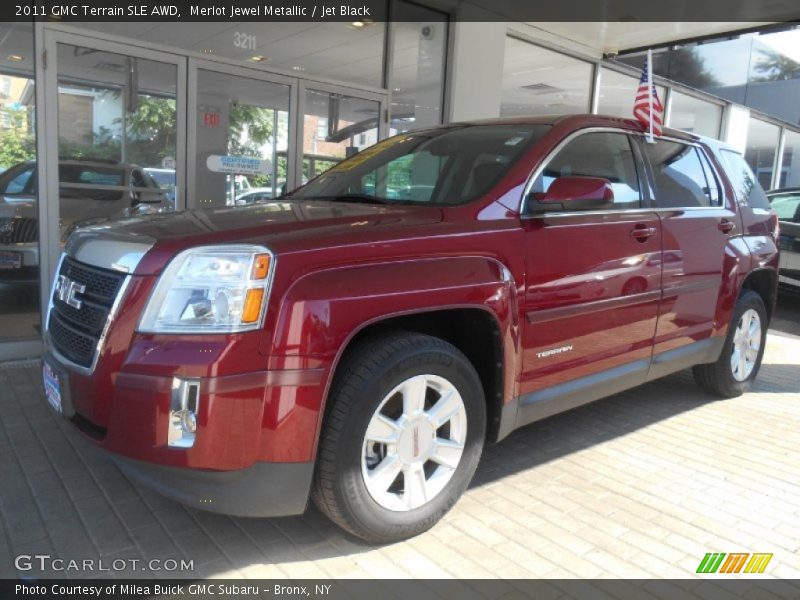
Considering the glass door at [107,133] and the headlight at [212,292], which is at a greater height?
the glass door at [107,133]

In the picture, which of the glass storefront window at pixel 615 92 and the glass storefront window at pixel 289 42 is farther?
the glass storefront window at pixel 615 92

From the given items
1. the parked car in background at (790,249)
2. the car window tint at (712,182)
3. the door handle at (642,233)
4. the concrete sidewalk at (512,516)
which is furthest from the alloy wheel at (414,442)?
the parked car in background at (790,249)

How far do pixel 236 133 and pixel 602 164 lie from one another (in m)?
4.07

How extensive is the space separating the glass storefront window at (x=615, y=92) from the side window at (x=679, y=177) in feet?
22.7

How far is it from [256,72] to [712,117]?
1237 cm

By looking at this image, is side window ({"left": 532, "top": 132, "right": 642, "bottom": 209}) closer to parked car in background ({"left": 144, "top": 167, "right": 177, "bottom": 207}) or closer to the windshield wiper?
the windshield wiper

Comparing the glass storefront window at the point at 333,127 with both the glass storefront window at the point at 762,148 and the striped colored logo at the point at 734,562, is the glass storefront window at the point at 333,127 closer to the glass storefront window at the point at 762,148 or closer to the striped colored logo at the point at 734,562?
the striped colored logo at the point at 734,562

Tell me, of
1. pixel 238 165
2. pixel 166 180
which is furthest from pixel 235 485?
pixel 238 165

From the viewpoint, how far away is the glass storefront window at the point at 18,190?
16.7ft

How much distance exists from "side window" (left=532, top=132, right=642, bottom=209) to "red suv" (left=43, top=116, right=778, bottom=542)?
0.04 ft

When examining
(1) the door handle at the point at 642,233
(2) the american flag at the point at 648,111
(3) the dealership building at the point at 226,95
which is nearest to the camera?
(1) the door handle at the point at 642,233

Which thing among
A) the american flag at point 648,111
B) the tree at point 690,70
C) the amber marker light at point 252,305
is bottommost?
the amber marker light at point 252,305

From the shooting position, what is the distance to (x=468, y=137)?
3574 mm

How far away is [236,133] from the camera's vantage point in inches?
253
